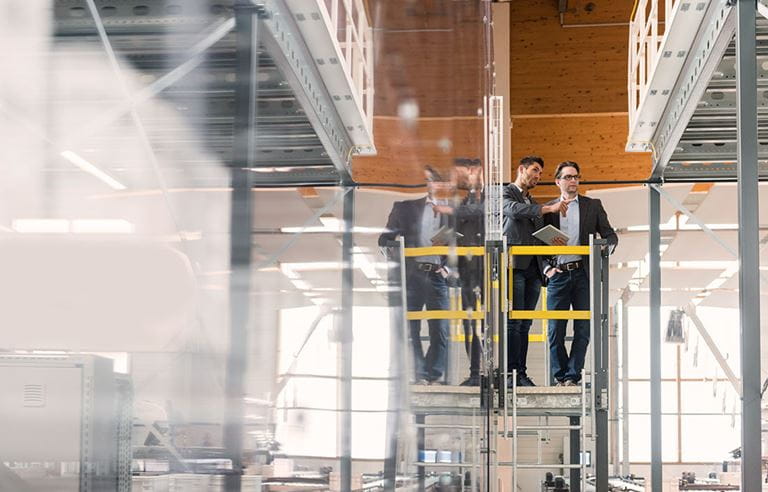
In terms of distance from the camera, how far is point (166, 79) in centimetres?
14

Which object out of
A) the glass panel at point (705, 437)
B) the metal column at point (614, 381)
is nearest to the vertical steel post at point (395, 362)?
the metal column at point (614, 381)

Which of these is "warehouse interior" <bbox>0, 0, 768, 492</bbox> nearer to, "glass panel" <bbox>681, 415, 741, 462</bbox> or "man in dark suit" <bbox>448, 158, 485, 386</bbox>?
"man in dark suit" <bbox>448, 158, 485, 386</bbox>

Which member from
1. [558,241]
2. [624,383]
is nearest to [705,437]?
[624,383]

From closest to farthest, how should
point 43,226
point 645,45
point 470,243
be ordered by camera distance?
point 43,226 → point 470,243 → point 645,45

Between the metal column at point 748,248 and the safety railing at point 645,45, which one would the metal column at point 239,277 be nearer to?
the metal column at point 748,248

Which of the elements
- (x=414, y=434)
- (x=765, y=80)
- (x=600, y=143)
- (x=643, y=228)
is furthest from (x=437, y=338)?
(x=600, y=143)

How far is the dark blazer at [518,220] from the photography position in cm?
321

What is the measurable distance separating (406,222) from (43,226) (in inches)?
6.0

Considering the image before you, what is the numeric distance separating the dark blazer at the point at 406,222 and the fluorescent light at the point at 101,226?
0.11 m

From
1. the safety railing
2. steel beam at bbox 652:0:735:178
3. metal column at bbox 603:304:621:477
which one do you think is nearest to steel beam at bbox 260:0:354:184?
steel beam at bbox 652:0:735:178

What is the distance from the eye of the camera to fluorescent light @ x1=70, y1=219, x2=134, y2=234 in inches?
4.4

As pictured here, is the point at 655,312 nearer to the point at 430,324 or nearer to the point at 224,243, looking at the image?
the point at 430,324

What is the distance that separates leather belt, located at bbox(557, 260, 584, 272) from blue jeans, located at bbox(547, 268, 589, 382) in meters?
0.01

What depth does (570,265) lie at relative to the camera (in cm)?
→ 320
